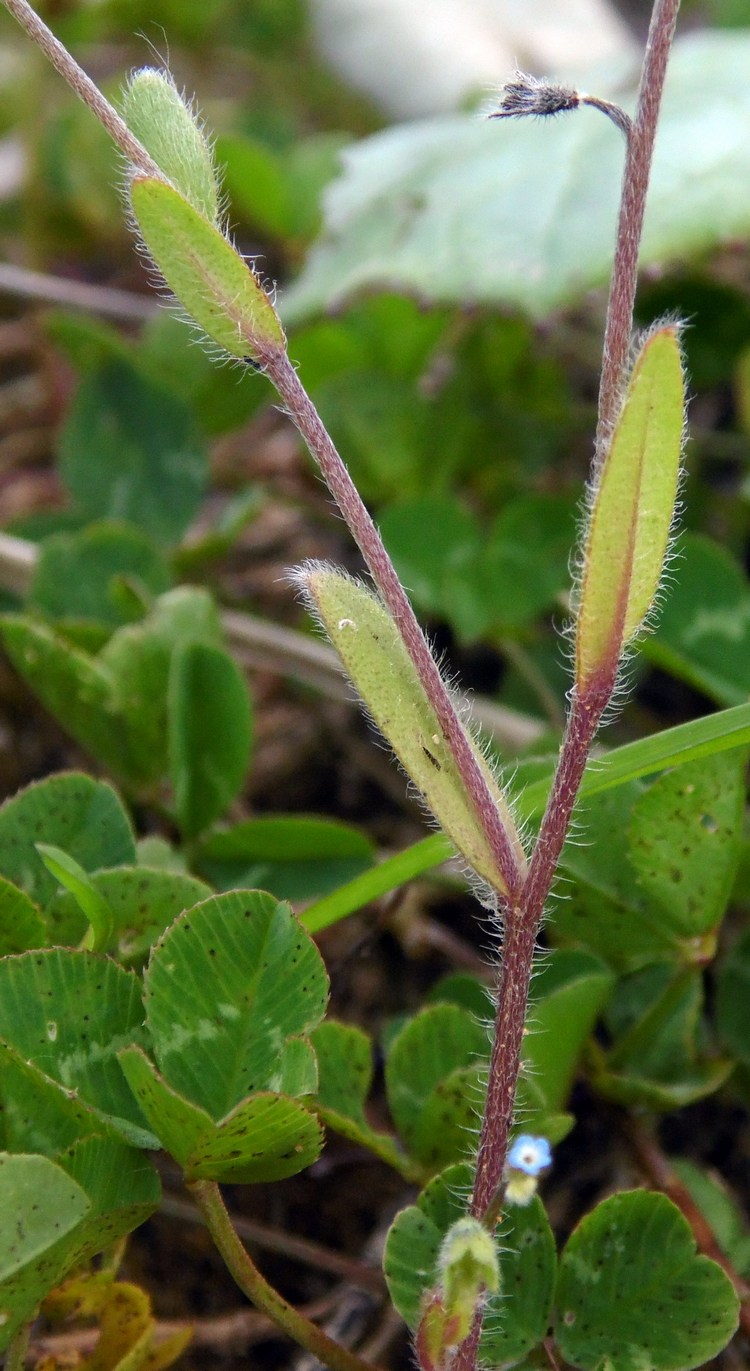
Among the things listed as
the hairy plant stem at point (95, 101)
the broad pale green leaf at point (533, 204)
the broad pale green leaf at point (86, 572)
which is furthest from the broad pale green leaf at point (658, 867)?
the broad pale green leaf at point (533, 204)

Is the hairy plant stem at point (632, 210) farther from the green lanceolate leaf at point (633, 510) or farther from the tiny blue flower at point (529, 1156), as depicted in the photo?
the tiny blue flower at point (529, 1156)

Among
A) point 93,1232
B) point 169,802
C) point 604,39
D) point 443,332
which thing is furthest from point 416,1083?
point 604,39

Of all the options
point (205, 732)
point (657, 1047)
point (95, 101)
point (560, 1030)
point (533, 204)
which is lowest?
point (657, 1047)

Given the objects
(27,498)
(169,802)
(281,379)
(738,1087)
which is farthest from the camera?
(27,498)

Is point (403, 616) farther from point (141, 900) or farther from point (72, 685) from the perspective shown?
point (72, 685)

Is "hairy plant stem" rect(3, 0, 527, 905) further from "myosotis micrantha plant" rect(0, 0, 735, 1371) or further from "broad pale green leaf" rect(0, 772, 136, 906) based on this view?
"broad pale green leaf" rect(0, 772, 136, 906)

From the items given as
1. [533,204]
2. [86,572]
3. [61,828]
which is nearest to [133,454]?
[86,572]

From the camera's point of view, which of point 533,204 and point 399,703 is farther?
point 533,204

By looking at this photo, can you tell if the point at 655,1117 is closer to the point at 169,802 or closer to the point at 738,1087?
the point at 738,1087
